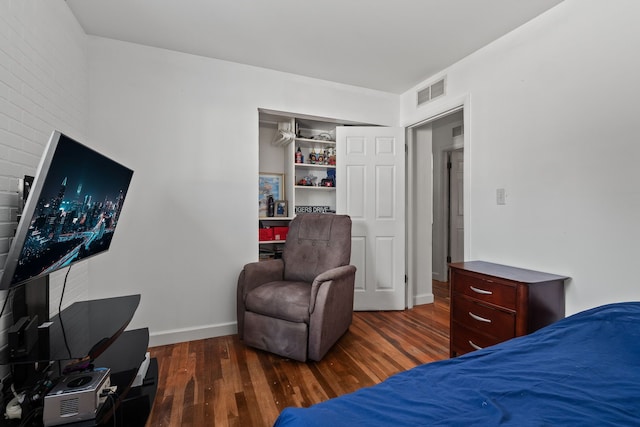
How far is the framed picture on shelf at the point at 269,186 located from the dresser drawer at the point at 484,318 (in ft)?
7.41

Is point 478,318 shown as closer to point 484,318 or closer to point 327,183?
point 484,318

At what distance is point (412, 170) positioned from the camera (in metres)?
3.42

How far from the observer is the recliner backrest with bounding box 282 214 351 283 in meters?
2.59

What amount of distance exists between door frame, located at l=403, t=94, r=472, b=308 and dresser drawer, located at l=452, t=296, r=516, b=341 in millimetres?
617

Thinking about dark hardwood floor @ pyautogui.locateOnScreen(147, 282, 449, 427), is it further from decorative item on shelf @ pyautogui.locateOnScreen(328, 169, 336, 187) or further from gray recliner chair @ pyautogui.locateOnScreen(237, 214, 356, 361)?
decorative item on shelf @ pyautogui.locateOnScreen(328, 169, 336, 187)

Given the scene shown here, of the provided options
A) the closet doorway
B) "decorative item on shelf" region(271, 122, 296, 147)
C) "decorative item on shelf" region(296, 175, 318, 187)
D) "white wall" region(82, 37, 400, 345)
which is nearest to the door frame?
the closet doorway

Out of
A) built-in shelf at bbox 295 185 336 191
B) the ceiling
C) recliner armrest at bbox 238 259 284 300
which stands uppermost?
the ceiling

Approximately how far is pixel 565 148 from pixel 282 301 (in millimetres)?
2196

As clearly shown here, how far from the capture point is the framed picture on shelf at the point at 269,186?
136 inches

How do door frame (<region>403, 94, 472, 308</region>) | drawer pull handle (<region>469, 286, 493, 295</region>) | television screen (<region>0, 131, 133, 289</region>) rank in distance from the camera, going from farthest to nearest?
door frame (<region>403, 94, 472, 308</region>), drawer pull handle (<region>469, 286, 493, 295</region>), television screen (<region>0, 131, 133, 289</region>)

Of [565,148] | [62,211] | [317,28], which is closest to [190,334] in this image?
[62,211]

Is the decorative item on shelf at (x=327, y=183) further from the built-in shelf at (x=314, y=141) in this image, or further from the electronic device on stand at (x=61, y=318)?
the electronic device on stand at (x=61, y=318)

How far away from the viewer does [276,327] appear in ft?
7.17

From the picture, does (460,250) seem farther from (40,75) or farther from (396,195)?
(40,75)
